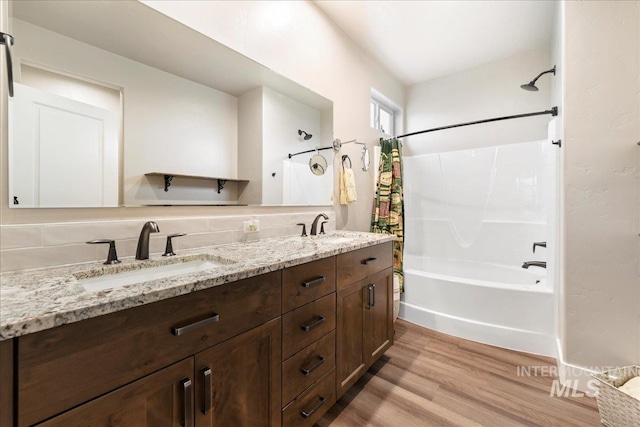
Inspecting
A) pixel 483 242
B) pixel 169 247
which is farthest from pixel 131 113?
pixel 483 242

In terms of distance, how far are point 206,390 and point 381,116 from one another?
10.9 feet

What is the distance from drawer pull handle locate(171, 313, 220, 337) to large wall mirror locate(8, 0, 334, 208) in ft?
2.34

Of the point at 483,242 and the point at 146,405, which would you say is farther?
the point at 483,242

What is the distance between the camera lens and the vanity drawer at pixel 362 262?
141 cm

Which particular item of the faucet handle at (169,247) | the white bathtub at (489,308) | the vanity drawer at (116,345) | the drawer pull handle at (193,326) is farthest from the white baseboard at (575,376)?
the faucet handle at (169,247)

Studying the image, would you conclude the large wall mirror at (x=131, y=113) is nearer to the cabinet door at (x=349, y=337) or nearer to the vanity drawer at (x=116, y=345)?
the vanity drawer at (x=116, y=345)

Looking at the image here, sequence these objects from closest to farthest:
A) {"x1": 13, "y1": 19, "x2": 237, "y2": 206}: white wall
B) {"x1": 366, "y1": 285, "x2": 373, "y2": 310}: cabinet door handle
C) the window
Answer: {"x1": 13, "y1": 19, "x2": 237, "y2": 206}: white wall, {"x1": 366, "y1": 285, "x2": 373, "y2": 310}: cabinet door handle, the window

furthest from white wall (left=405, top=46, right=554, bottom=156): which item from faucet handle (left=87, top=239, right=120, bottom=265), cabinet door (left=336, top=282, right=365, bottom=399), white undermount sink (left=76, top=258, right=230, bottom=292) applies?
faucet handle (left=87, top=239, right=120, bottom=265)

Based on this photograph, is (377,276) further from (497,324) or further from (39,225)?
(39,225)

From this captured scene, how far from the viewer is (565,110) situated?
1.64 metres

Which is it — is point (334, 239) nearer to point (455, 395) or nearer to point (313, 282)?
point (313, 282)

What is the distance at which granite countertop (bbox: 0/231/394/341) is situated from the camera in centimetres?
55

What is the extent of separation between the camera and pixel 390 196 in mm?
2727

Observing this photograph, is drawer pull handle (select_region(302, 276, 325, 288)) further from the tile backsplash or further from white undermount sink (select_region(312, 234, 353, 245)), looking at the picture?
the tile backsplash
